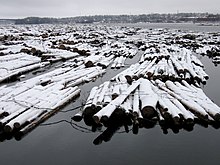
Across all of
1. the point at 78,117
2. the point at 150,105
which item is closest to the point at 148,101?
the point at 150,105

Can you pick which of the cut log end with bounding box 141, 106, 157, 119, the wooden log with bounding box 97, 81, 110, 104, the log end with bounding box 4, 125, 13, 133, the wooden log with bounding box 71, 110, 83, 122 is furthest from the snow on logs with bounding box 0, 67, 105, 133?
the cut log end with bounding box 141, 106, 157, 119

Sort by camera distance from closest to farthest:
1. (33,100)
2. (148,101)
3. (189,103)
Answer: (148,101) → (189,103) → (33,100)

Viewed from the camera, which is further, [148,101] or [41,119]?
[148,101]

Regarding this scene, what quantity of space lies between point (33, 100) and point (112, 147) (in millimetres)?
3895

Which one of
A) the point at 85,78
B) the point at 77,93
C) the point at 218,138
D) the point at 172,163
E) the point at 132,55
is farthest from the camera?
the point at 132,55

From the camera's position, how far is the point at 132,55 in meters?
25.2

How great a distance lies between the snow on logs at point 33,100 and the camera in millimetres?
8586

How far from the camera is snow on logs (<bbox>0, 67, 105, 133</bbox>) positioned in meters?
8.59

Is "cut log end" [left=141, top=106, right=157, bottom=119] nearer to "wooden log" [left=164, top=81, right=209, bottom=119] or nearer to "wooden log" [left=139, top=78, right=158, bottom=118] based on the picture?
"wooden log" [left=139, top=78, right=158, bottom=118]

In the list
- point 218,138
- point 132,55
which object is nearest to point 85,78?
point 218,138

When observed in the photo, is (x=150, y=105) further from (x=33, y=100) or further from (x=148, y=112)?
(x=33, y=100)

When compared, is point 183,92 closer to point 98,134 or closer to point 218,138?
point 218,138

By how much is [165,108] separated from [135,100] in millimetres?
1214

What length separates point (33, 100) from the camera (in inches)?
403
